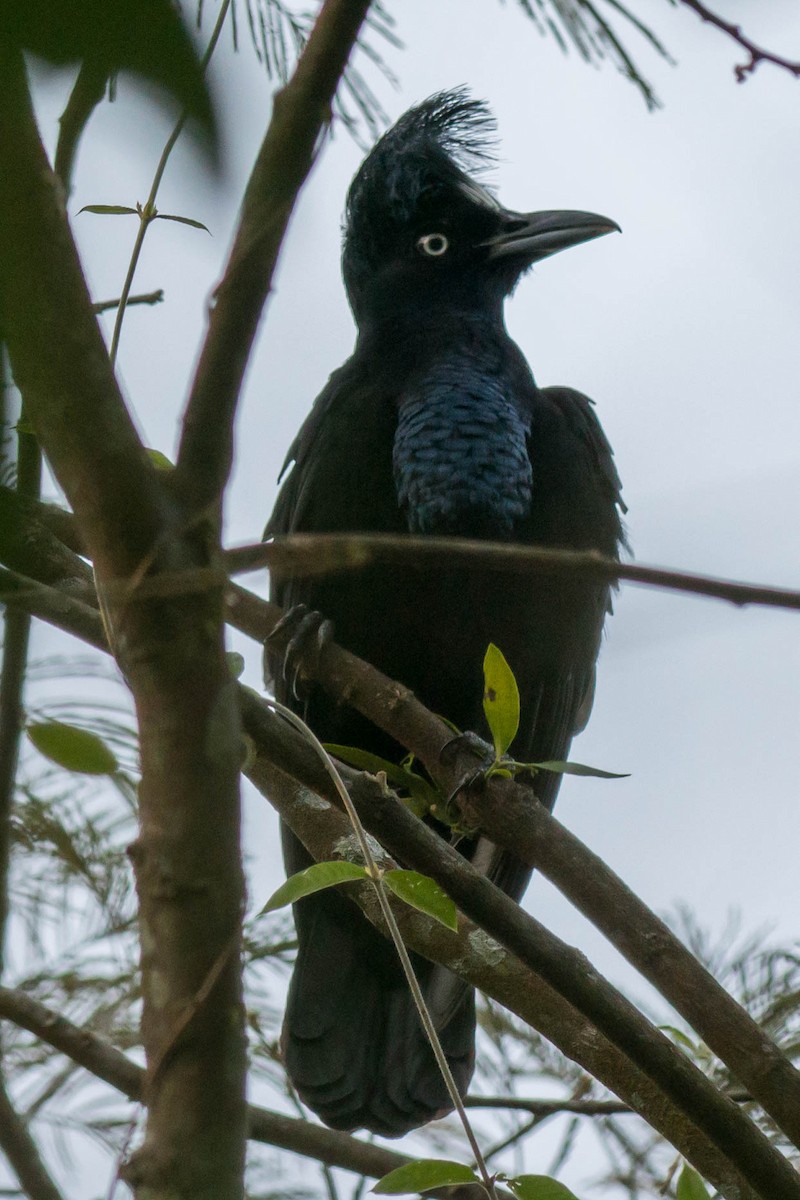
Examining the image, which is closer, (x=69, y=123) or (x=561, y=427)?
(x=69, y=123)

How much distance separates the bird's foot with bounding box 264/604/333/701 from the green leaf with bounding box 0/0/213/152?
2.13 meters

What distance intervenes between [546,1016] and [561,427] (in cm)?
173

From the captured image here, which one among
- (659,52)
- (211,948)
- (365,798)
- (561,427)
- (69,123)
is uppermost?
(561,427)

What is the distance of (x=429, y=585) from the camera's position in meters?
3.24

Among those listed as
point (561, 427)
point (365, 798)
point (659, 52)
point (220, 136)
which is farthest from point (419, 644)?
point (220, 136)

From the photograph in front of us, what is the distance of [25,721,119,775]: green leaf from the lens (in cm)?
129

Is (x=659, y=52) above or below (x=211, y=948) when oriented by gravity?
above

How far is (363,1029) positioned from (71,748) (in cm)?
191

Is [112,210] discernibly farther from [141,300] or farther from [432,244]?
[432,244]

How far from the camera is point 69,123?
1148mm

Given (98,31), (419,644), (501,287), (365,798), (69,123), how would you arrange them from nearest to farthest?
1. (98,31)
2. (69,123)
3. (365,798)
4. (419,644)
5. (501,287)

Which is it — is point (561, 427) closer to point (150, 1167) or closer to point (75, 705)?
point (75, 705)

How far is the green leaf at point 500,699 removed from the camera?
2.11 metres

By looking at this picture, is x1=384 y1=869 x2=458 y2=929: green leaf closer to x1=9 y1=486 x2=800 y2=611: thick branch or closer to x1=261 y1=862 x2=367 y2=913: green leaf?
x1=261 y1=862 x2=367 y2=913: green leaf
